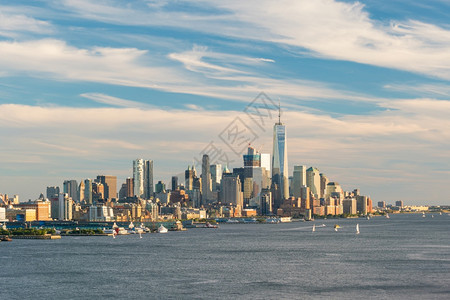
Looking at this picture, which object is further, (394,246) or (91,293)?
(394,246)

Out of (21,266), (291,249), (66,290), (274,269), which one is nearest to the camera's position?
(66,290)

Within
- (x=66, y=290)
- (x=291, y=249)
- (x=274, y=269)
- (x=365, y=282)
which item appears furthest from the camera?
(x=291, y=249)

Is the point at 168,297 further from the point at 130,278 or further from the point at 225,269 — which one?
the point at 225,269

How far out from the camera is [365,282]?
102875 millimetres

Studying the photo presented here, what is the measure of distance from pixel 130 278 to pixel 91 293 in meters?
16.9

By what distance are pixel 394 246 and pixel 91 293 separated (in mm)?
109134

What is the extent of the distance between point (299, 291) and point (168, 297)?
60.0 ft

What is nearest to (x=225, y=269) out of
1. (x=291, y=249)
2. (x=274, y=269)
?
(x=274, y=269)

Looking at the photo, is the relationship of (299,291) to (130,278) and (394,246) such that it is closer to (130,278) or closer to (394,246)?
(130,278)

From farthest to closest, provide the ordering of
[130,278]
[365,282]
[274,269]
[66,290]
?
[274,269]
[130,278]
[365,282]
[66,290]

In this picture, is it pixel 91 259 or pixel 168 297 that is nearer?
pixel 168 297

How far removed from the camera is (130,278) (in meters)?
110

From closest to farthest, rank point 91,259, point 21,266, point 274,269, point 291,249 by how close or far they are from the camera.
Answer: point 274,269 → point 21,266 → point 91,259 → point 291,249

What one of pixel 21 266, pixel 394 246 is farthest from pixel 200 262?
pixel 394 246
